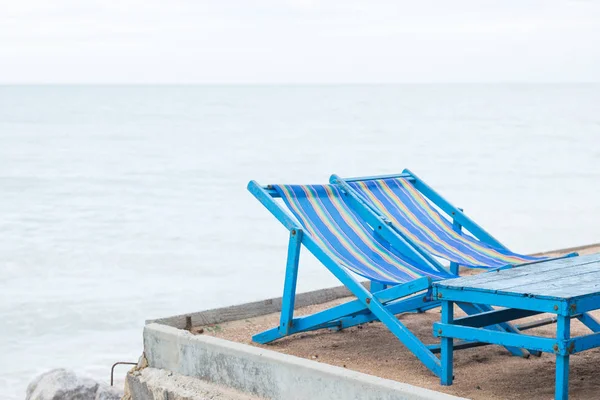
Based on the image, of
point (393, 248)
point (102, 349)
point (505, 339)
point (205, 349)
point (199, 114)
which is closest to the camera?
point (505, 339)

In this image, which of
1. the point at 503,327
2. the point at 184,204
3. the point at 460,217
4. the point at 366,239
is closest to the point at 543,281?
the point at 503,327

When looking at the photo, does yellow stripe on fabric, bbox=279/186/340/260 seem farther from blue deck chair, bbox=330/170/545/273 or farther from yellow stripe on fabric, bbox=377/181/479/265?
yellow stripe on fabric, bbox=377/181/479/265

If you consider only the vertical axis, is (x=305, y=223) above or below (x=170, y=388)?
above

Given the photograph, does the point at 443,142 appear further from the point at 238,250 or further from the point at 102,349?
the point at 102,349

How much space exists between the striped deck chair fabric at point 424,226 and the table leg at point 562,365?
1117mm

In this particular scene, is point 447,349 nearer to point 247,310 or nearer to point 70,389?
point 247,310

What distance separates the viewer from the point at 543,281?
3.99 metres

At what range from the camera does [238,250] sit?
66.0ft

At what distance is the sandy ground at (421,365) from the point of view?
4203mm

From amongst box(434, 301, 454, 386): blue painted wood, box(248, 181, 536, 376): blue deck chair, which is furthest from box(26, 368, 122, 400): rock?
box(434, 301, 454, 386): blue painted wood

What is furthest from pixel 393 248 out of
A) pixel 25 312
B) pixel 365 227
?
pixel 25 312

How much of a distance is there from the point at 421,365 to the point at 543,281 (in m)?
0.90

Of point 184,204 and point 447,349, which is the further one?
point 184,204

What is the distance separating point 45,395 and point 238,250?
12.9 m
